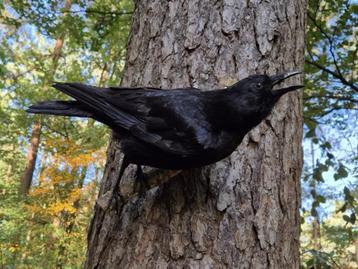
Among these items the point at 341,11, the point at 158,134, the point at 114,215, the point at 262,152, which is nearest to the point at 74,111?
the point at 158,134

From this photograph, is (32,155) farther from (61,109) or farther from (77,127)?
(61,109)

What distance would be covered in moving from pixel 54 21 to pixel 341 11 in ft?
13.1

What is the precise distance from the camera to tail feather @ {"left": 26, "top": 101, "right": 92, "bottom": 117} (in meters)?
1.58

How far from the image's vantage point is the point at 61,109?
1589mm

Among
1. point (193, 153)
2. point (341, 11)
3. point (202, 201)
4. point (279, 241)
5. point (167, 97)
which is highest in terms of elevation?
point (341, 11)

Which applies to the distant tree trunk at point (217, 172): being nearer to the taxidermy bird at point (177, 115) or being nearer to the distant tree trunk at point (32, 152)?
the taxidermy bird at point (177, 115)

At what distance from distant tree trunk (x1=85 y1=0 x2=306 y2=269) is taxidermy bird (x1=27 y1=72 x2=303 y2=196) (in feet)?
0.67

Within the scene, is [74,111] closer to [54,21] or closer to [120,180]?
[120,180]

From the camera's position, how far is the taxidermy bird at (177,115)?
146 cm

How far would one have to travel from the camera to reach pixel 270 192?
1.71 meters

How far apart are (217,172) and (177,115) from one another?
12.9 inches

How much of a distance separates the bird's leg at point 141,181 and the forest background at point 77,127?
6.50ft

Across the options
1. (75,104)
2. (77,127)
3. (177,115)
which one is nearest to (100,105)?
(75,104)

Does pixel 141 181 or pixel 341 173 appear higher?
pixel 341 173
